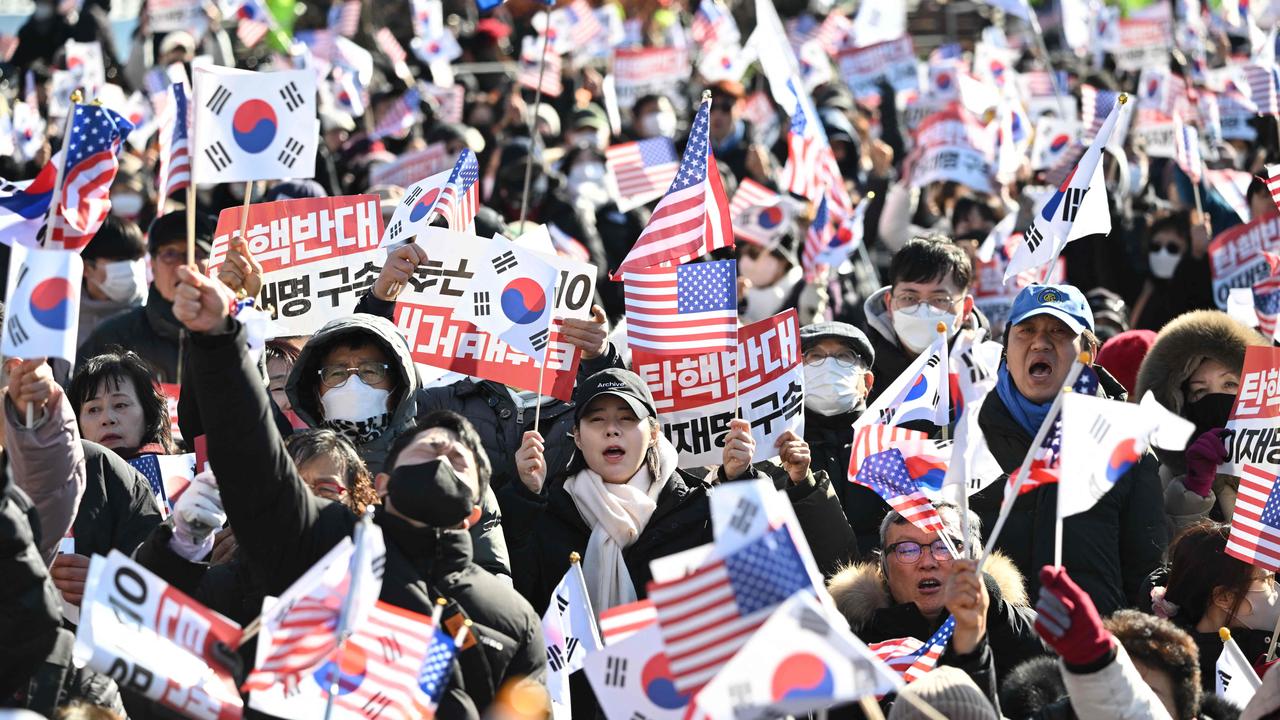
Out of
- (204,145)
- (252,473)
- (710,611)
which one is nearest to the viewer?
(710,611)

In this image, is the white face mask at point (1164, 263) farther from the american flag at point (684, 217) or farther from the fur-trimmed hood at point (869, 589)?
the fur-trimmed hood at point (869, 589)

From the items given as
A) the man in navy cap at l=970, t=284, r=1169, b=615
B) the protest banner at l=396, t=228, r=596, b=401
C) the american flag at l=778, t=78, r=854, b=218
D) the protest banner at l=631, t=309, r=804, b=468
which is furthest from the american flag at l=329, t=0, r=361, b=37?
the man in navy cap at l=970, t=284, r=1169, b=615

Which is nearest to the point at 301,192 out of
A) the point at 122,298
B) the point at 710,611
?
the point at 122,298

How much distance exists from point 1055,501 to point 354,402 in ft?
7.61

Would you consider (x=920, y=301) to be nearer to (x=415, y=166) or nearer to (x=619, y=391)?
(x=619, y=391)

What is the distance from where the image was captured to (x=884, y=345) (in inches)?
308

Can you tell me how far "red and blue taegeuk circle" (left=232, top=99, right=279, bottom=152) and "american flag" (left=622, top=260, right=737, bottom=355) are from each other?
4.55ft

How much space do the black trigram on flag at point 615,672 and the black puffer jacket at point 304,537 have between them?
381 mm

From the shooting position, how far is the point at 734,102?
45.7 ft

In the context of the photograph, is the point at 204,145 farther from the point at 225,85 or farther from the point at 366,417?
the point at 366,417

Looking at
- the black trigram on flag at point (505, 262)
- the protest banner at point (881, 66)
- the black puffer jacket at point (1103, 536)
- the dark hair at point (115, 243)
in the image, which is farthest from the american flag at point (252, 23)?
the black puffer jacket at point (1103, 536)

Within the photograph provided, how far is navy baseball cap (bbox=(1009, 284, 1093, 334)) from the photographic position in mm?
6812

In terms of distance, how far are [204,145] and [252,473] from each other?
228cm

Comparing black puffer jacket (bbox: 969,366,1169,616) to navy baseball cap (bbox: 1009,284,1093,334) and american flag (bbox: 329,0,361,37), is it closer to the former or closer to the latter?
navy baseball cap (bbox: 1009,284,1093,334)
